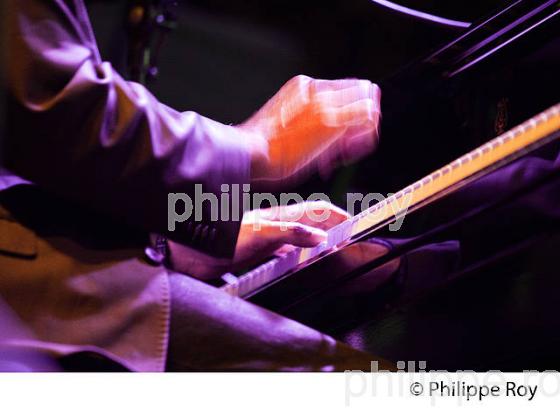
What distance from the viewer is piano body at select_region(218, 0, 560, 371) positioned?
84 cm

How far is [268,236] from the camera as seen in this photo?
1.11 m

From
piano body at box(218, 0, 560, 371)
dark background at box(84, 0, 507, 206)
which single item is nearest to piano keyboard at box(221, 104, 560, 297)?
piano body at box(218, 0, 560, 371)

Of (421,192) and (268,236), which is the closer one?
(421,192)

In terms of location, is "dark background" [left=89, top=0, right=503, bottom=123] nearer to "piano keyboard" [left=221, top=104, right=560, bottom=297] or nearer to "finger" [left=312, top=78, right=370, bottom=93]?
"finger" [left=312, top=78, right=370, bottom=93]

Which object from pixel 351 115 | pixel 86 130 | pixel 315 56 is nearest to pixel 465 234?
pixel 351 115

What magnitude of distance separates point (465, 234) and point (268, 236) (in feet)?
1.14

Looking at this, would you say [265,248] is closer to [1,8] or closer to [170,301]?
[170,301]

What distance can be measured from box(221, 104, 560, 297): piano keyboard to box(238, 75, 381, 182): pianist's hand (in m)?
0.12

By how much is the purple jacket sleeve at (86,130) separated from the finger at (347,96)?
257 millimetres

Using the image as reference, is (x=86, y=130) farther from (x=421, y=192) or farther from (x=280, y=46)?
(x=280, y=46)

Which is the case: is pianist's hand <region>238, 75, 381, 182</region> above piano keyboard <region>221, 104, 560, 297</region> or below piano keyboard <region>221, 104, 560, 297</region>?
above

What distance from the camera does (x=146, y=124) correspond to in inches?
33.7

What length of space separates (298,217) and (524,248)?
0.46 m

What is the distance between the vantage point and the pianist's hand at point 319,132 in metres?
1.06
